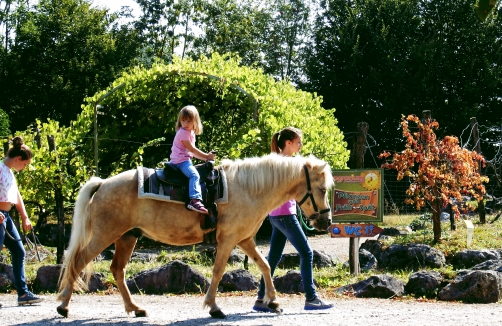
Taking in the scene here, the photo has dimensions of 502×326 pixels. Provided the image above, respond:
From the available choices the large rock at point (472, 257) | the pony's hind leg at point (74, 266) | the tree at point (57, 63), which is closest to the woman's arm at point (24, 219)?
the pony's hind leg at point (74, 266)

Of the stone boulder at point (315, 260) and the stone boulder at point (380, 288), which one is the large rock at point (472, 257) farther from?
the stone boulder at point (380, 288)

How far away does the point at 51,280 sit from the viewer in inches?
394

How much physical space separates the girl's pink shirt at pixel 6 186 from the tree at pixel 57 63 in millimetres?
25291

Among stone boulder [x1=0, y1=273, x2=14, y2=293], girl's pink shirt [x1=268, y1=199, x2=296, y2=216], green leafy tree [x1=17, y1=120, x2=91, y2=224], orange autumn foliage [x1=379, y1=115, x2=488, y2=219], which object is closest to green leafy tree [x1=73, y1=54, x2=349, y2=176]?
green leafy tree [x1=17, y1=120, x2=91, y2=224]

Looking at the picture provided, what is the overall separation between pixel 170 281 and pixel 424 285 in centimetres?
354

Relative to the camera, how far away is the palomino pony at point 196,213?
7004mm

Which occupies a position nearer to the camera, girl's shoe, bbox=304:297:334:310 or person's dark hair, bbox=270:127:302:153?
girl's shoe, bbox=304:297:334:310

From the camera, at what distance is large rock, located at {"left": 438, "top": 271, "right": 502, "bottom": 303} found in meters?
8.32

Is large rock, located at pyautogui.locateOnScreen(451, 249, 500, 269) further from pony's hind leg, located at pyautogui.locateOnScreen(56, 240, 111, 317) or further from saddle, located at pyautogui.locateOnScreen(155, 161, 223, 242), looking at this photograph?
pony's hind leg, located at pyautogui.locateOnScreen(56, 240, 111, 317)

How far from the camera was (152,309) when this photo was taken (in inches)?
311

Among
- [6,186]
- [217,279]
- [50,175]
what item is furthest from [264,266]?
[50,175]

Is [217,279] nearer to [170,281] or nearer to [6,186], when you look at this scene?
[6,186]

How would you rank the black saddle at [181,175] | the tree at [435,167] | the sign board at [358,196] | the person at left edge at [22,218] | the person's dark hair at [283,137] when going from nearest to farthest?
the black saddle at [181,175] → the person's dark hair at [283,137] → the person at left edge at [22,218] → the sign board at [358,196] → the tree at [435,167]

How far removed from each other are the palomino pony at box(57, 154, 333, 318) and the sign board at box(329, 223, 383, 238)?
3276 mm
